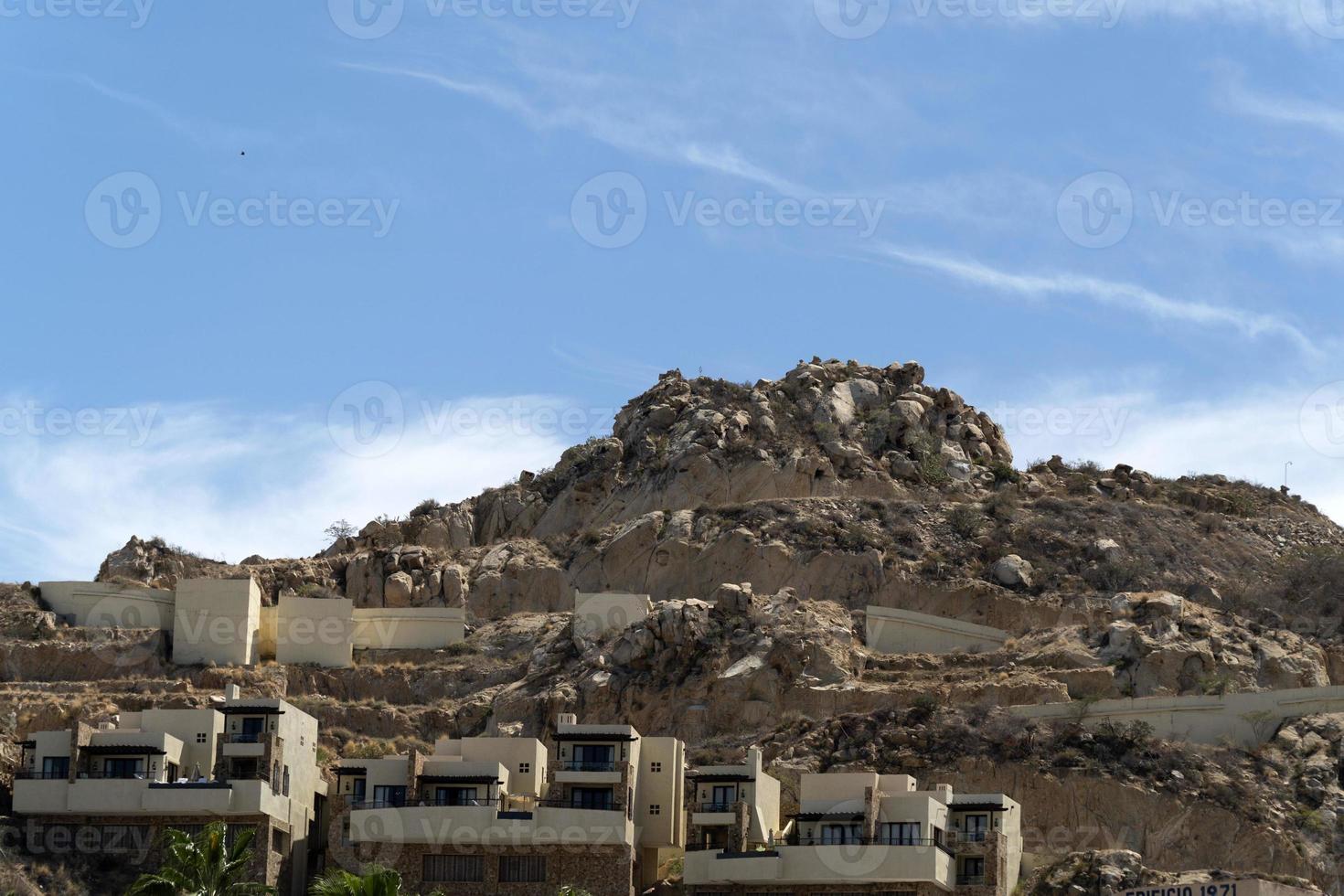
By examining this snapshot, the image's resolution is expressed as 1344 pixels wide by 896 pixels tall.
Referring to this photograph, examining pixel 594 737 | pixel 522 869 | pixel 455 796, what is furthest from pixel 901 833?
pixel 455 796

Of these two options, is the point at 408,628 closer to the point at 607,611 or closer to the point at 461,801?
the point at 607,611

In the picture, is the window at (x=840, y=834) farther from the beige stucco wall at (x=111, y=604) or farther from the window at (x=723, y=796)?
the beige stucco wall at (x=111, y=604)

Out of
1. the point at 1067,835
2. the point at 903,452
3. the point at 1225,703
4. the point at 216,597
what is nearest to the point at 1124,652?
the point at 1225,703

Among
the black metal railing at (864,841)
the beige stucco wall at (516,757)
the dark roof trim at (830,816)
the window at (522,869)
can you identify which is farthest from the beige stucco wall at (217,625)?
the black metal railing at (864,841)

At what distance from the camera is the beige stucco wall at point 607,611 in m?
117

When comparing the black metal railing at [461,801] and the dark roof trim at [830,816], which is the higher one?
the black metal railing at [461,801]

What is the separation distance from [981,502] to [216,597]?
121 feet

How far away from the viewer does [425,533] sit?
136375mm

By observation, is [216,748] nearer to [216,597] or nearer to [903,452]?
[216,597]

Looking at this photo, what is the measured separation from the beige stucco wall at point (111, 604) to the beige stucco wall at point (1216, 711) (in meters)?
36.0

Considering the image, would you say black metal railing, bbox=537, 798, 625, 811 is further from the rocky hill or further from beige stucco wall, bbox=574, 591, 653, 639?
beige stucco wall, bbox=574, 591, 653, 639

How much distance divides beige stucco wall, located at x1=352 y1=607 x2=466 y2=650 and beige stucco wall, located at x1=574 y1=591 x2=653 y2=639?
23.3 ft

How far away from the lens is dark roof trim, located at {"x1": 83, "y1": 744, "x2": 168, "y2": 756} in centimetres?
9569

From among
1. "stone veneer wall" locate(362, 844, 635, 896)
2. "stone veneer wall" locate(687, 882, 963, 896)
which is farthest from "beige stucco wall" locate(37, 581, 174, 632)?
"stone veneer wall" locate(687, 882, 963, 896)
